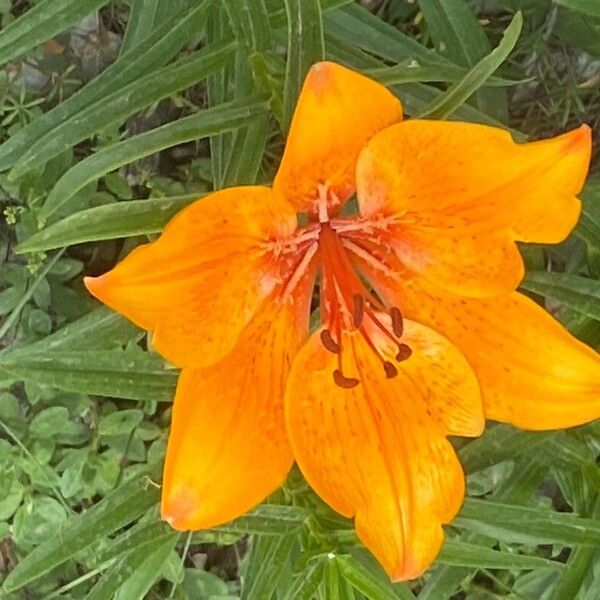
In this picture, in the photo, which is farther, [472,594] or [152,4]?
[472,594]

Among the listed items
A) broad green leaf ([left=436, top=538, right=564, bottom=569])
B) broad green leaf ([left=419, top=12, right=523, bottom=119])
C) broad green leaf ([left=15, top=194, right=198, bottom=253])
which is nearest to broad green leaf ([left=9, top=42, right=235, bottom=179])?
broad green leaf ([left=15, top=194, right=198, bottom=253])

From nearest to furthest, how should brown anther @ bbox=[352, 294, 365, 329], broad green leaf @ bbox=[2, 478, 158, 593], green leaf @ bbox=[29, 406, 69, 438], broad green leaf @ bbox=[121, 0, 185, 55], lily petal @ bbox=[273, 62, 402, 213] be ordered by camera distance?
lily petal @ bbox=[273, 62, 402, 213] → brown anther @ bbox=[352, 294, 365, 329] → broad green leaf @ bbox=[2, 478, 158, 593] → broad green leaf @ bbox=[121, 0, 185, 55] → green leaf @ bbox=[29, 406, 69, 438]

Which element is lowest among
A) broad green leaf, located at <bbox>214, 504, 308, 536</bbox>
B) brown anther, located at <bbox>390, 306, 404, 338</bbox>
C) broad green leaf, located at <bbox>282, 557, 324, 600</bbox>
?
broad green leaf, located at <bbox>282, 557, 324, 600</bbox>

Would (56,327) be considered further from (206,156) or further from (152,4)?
(152,4)

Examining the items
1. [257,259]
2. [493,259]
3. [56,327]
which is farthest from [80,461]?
[493,259]

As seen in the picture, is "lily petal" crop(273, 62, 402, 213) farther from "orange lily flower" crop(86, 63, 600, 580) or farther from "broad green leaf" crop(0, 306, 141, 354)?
"broad green leaf" crop(0, 306, 141, 354)

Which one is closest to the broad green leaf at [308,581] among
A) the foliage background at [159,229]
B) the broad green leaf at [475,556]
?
the foliage background at [159,229]

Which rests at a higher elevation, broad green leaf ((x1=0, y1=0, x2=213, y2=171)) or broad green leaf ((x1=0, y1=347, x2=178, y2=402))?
broad green leaf ((x1=0, y1=0, x2=213, y2=171))

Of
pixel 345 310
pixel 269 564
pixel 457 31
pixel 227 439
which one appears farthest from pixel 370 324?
pixel 457 31
